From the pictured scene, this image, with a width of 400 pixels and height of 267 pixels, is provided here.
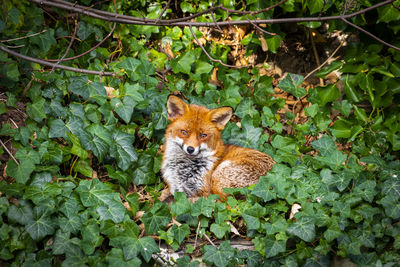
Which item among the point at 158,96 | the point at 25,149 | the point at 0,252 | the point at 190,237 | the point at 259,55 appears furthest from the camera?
the point at 259,55

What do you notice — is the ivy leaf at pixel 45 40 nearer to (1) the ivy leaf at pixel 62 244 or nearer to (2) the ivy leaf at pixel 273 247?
(1) the ivy leaf at pixel 62 244

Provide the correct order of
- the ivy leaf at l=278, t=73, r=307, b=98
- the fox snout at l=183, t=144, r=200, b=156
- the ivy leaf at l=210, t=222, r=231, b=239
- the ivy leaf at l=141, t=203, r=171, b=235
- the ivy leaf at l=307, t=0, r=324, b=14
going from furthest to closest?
the ivy leaf at l=278, t=73, r=307, b=98
the ivy leaf at l=307, t=0, r=324, b=14
the fox snout at l=183, t=144, r=200, b=156
the ivy leaf at l=210, t=222, r=231, b=239
the ivy leaf at l=141, t=203, r=171, b=235

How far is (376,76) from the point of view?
631 cm

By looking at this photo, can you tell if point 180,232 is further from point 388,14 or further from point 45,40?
point 388,14

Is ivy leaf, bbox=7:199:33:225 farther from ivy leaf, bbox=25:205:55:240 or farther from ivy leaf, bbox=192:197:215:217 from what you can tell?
ivy leaf, bbox=192:197:215:217

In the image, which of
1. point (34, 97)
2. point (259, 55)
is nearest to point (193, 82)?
point (259, 55)

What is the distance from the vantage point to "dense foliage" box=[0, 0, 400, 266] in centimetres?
434

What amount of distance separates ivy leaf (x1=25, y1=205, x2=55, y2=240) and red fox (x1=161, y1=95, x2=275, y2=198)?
1.71 meters

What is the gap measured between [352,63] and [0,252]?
208 inches

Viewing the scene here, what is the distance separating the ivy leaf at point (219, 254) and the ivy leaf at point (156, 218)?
21.9 inches

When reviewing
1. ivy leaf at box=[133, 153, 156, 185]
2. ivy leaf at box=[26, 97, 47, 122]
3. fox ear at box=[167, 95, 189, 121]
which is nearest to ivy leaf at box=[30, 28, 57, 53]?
ivy leaf at box=[26, 97, 47, 122]

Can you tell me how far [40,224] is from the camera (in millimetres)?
4191

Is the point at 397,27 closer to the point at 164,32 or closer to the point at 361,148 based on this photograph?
the point at 361,148

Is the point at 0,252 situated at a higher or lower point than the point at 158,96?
lower
